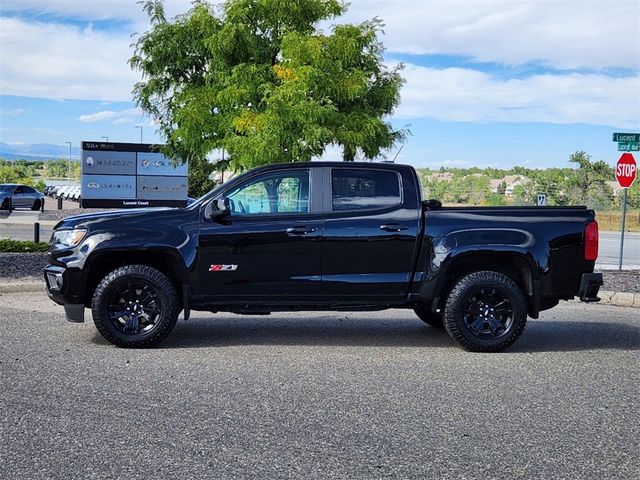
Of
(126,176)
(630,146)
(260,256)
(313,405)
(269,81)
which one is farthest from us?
(126,176)

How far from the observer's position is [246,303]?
7965 mm

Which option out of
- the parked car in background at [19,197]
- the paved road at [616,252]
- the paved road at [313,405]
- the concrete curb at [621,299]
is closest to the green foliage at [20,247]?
the paved road at [313,405]

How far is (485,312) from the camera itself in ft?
26.4

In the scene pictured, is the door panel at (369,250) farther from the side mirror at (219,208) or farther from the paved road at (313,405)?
the side mirror at (219,208)

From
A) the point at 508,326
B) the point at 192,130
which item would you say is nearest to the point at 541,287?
the point at 508,326

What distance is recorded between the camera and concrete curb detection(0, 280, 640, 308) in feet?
38.5

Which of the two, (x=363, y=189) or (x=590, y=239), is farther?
(x=363, y=189)

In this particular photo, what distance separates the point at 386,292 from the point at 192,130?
13809mm

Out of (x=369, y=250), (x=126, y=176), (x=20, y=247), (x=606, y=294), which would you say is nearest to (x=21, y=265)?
(x=20, y=247)

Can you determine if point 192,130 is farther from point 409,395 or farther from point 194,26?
point 409,395

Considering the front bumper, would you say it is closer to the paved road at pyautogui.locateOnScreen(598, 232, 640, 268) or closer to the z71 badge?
the z71 badge

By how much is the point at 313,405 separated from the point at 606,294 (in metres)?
7.97

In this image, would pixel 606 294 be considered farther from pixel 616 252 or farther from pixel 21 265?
pixel 616 252

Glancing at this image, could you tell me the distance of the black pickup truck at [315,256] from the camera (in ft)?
25.7
